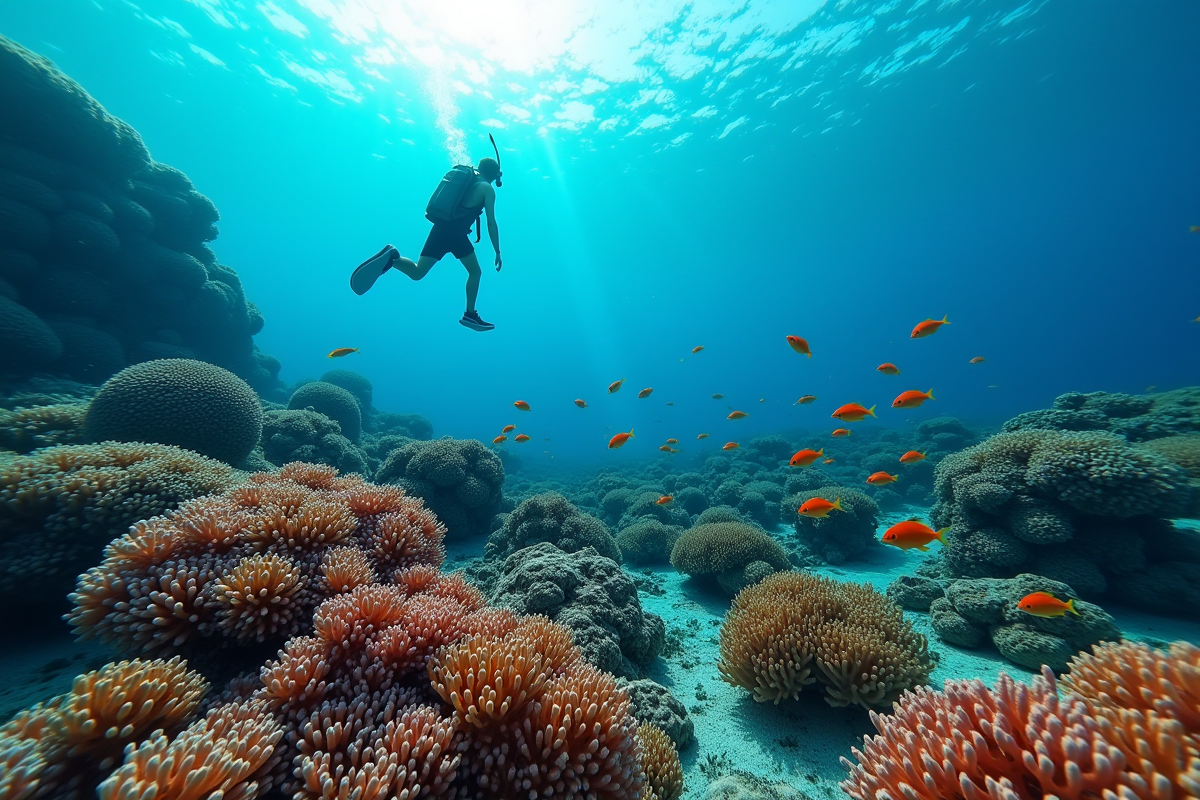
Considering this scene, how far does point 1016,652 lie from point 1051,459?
3.03 metres

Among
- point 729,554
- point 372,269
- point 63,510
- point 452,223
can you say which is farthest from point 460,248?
point 729,554

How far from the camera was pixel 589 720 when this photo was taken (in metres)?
1.88

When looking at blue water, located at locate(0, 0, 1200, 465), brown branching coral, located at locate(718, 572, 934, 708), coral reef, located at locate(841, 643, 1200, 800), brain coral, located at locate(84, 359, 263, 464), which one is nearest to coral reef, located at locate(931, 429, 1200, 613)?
brown branching coral, located at locate(718, 572, 934, 708)

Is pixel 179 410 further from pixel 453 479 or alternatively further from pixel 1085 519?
pixel 1085 519

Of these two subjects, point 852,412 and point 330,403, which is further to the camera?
point 330,403

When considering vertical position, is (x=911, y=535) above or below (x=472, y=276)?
below

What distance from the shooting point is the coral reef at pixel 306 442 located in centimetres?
907

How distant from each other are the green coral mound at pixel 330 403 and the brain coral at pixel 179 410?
7.24 meters

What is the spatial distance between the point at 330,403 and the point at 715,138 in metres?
36.7

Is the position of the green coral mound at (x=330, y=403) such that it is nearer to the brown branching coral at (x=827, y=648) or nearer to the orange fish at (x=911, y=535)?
the brown branching coral at (x=827, y=648)

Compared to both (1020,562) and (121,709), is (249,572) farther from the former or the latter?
(1020,562)

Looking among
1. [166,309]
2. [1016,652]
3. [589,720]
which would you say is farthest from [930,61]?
[166,309]

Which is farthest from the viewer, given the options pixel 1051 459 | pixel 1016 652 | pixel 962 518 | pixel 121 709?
pixel 962 518

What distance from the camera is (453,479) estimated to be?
910 cm
